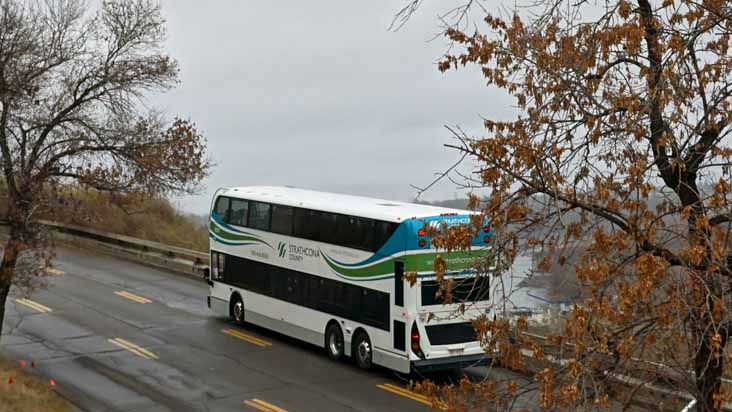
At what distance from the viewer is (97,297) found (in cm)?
2794

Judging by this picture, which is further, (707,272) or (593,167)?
(593,167)

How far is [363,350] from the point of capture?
20.2 metres

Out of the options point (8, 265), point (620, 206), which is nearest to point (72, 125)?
point (8, 265)

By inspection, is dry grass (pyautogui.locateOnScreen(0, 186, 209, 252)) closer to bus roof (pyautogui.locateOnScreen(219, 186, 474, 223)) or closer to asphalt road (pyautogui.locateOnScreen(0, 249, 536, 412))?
asphalt road (pyautogui.locateOnScreen(0, 249, 536, 412))

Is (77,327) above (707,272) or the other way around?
the other way around

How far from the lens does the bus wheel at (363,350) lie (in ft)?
65.9

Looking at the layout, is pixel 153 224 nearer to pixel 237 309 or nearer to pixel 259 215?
pixel 237 309

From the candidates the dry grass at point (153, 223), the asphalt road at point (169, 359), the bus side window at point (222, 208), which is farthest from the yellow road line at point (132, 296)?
the dry grass at point (153, 223)

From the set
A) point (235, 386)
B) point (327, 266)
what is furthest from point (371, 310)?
point (235, 386)

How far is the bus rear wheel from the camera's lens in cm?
2469

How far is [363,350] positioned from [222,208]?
6946mm

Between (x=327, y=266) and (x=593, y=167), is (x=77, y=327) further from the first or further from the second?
(x=593, y=167)

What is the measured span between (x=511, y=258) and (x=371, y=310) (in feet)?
38.6

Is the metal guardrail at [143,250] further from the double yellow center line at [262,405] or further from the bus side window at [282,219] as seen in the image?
the double yellow center line at [262,405]
